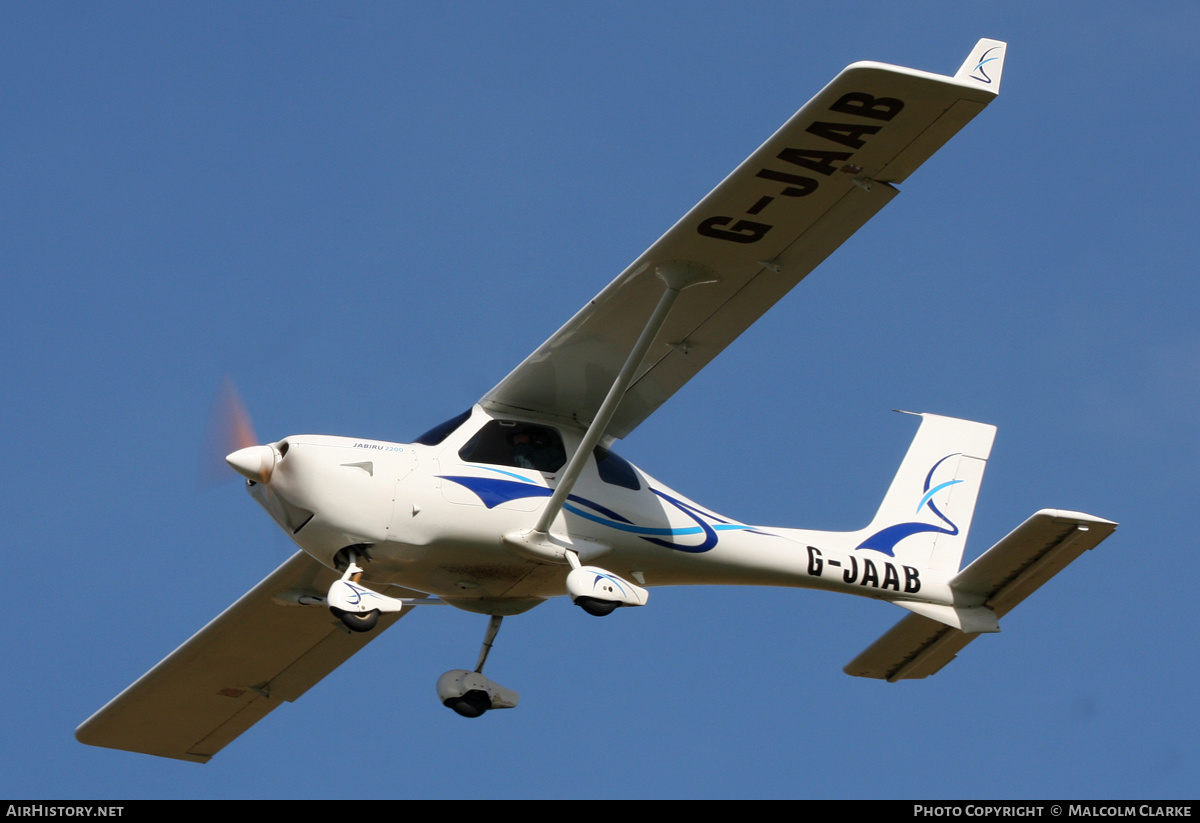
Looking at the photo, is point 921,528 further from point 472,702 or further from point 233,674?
point 233,674

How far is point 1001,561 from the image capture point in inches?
542

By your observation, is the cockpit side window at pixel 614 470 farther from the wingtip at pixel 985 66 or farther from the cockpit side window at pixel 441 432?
the wingtip at pixel 985 66

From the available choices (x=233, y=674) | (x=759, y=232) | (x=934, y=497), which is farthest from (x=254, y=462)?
(x=934, y=497)

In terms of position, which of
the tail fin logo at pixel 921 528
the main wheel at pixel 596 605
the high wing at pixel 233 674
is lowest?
the high wing at pixel 233 674

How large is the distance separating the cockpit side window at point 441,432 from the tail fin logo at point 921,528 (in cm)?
385

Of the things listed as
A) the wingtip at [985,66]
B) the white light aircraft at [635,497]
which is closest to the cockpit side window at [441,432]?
the white light aircraft at [635,497]

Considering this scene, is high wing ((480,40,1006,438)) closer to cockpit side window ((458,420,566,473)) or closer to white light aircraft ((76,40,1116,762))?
white light aircraft ((76,40,1116,762))

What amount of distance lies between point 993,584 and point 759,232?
4226mm

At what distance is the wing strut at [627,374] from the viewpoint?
38.8ft

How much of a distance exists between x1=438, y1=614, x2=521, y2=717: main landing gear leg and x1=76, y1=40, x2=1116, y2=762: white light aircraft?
1cm

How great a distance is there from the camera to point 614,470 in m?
13.1

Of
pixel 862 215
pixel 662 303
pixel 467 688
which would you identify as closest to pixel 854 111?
pixel 862 215
